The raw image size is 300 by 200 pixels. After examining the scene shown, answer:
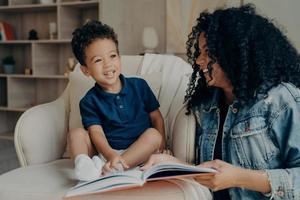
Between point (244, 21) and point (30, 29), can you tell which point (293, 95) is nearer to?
point (244, 21)

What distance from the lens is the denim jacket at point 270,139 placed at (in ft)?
3.27

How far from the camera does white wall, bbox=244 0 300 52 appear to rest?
97.3 inches

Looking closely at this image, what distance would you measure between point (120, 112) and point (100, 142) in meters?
0.16

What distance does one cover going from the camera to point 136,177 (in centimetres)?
93

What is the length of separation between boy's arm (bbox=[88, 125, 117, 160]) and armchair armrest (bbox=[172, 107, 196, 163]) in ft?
0.71

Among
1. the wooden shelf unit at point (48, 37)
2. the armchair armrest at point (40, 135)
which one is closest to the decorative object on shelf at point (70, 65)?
the wooden shelf unit at point (48, 37)

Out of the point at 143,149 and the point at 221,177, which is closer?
the point at 221,177

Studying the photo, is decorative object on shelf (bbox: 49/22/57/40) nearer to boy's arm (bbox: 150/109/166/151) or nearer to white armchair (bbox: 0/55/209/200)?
white armchair (bbox: 0/55/209/200)

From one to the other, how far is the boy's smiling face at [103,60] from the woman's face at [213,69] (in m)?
0.35

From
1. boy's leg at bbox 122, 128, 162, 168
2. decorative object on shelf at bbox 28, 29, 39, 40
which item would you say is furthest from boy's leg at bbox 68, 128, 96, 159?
decorative object on shelf at bbox 28, 29, 39, 40

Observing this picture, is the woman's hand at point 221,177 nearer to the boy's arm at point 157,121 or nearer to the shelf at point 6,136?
the boy's arm at point 157,121

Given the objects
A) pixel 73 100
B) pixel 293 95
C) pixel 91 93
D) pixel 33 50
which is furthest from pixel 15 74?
pixel 293 95

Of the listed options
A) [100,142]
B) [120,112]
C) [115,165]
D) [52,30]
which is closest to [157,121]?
[120,112]

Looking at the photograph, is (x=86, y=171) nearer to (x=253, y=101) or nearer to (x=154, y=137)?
(x=154, y=137)
